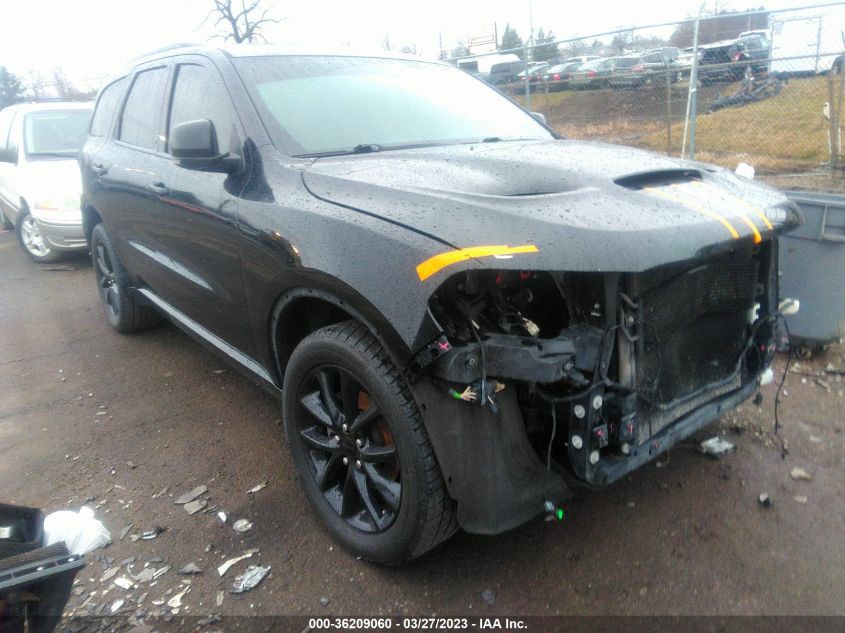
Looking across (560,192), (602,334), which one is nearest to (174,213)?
(560,192)

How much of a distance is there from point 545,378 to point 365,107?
1839 mm

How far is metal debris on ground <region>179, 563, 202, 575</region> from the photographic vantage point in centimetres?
255

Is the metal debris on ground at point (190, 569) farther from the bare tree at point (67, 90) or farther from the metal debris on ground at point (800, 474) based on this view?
the bare tree at point (67, 90)

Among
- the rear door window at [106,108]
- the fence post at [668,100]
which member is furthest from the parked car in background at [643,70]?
the rear door window at [106,108]

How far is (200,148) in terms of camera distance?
2.72 m

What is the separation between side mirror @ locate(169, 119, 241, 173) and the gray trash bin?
313 centimetres

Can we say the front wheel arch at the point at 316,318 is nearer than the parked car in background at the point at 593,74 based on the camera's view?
Yes

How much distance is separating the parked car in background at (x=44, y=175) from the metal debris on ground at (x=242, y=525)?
18.4 feet

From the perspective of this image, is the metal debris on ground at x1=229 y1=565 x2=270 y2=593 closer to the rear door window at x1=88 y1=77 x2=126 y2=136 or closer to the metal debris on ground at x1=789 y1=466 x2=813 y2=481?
the metal debris on ground at x1=789 y1=466 x2=813 y2=481

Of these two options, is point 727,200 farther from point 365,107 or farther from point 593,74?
point 593,74

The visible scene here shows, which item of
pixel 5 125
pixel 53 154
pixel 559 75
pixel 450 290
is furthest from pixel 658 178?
pixel 559 75

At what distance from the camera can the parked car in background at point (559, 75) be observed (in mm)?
10844

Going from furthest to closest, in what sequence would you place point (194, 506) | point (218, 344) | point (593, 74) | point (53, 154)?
1. point (593, 74)
2. point (53, 154)
3. point (218, 344)
4. point (194, 506)

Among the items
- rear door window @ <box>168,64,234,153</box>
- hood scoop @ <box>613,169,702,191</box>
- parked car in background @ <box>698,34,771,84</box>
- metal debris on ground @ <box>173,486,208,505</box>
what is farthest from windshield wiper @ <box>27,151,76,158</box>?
parked car in background @ <box>698,34,771,84</box>
